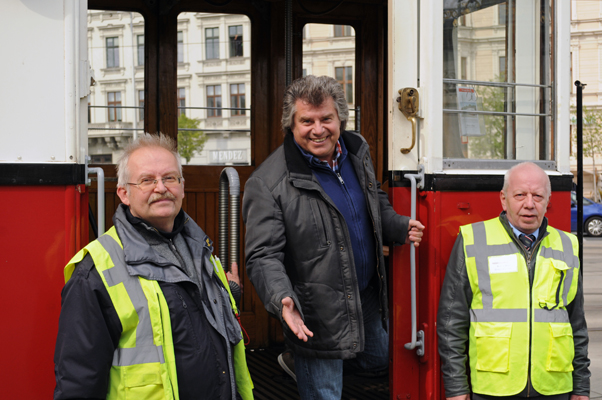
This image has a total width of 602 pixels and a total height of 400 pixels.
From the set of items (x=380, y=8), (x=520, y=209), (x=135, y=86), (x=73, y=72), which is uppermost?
(x=380, y=8)

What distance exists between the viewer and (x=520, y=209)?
265 centimetres

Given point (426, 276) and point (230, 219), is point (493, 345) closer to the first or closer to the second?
point (426, 276)

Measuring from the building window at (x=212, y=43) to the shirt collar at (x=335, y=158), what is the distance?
6.30 feet

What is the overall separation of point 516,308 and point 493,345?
18 centimetres

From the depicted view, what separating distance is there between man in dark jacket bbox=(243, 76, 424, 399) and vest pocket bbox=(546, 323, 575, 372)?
2.37 ft

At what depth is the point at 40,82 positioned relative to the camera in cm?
229

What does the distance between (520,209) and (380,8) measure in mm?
2618

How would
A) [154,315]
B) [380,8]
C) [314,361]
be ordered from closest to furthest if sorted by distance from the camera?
[154,315] → [314,361] → [380,8]

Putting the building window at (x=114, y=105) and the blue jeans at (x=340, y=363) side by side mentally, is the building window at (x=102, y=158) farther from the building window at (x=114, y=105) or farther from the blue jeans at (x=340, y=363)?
the blue jeans at (x=340, y=363)

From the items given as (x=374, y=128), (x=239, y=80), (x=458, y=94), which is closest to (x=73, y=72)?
(x=458, y=94)

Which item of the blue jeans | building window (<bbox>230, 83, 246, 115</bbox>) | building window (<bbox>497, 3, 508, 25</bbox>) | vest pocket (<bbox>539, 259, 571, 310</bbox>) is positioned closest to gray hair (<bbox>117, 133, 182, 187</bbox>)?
the blue jeans

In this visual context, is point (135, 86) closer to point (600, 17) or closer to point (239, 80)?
point (239, 80)

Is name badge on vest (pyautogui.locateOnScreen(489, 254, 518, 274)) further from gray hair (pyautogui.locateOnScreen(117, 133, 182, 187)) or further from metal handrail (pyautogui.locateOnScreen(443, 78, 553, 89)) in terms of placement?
gray hair (pyautogui.locateOnScreen(117, 133, 182, 187))

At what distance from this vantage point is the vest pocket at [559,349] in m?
2.58
